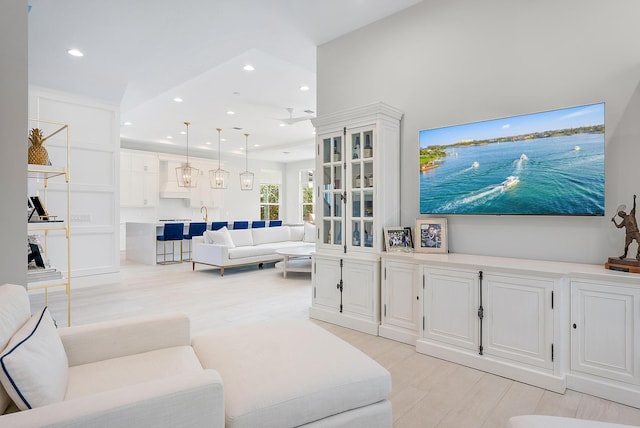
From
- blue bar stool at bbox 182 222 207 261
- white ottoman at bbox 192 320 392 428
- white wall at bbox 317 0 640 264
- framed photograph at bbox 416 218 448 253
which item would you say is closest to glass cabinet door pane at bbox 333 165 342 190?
white wall at bbox 317 0 640 264

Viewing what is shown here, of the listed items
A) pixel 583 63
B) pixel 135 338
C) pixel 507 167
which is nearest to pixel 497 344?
pixel 507 167

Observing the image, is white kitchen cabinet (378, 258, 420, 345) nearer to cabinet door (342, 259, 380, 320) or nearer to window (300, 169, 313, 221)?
cabinet door (342, 259, 380, 320)

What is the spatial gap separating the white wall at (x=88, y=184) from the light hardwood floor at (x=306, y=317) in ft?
1.73

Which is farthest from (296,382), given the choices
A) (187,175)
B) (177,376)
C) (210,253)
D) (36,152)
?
(187,175)

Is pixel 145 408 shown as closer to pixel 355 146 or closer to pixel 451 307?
pixel 451 307

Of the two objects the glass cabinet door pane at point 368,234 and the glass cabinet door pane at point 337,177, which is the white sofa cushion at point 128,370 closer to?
the glass cabinet door pane at point 368,234

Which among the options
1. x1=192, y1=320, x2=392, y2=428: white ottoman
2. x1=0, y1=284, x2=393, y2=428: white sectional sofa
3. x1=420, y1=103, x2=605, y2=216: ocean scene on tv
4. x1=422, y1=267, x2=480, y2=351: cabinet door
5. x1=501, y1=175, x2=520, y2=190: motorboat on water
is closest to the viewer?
x1=0, y1=284, x2=393, y2=428: white sectional sofa

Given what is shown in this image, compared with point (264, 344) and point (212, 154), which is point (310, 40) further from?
point (212, 154)

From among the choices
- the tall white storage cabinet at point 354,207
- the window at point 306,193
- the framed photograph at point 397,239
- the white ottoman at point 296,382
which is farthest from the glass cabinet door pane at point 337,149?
the window at point 306,193

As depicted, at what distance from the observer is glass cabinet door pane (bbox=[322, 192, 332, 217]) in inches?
150

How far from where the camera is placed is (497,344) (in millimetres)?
2549

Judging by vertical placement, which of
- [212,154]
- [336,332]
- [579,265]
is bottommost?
[336,332]

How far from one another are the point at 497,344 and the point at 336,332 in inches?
56.9

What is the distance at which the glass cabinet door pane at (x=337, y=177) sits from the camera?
368 cm
